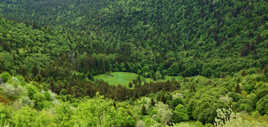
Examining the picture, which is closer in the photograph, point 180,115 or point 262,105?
point 262,105

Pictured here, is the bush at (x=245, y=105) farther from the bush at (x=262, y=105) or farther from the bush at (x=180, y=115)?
the bush at (x=180, y=115)

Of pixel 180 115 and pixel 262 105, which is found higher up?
pixel 262 105

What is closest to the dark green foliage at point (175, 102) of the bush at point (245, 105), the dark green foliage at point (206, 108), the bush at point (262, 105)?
the dark green foliage at point (206, 108)

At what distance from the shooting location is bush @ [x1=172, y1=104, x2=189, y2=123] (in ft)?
360

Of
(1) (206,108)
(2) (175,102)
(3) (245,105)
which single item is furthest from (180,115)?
(3) (245,105)

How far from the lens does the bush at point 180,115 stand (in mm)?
109688

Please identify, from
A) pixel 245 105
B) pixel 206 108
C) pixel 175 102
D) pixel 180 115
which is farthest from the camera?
pixel 175 102

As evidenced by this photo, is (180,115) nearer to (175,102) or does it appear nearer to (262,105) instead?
(175,102)

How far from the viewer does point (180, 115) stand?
11150 cm

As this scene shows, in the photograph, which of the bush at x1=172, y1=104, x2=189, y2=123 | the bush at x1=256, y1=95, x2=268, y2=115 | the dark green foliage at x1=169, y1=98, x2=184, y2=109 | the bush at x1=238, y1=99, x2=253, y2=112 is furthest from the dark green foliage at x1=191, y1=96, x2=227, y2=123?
the bush at x1=256, y1=95, x2=268, y2=115

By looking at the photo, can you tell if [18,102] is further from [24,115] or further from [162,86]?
[162,86]

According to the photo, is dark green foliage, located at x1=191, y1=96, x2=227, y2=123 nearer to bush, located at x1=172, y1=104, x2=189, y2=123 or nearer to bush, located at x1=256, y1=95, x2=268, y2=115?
bush, located at x1=172, y1=104, x2=189, y2=123

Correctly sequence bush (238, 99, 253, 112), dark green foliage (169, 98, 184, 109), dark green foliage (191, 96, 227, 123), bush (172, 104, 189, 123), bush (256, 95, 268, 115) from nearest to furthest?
bush (256, 95, 268, 115)
bush (238, 99, 253, 112)
dark green foliage (191, 96, 227, 123)
bush (172, 104, 189, 123)
dark green foliage (169, 98, 184, 109)

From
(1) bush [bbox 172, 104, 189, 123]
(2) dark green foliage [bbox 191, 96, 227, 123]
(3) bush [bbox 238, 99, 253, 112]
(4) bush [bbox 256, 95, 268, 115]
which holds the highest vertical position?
(4) bush [bbox 256, 95, 268, 115]
